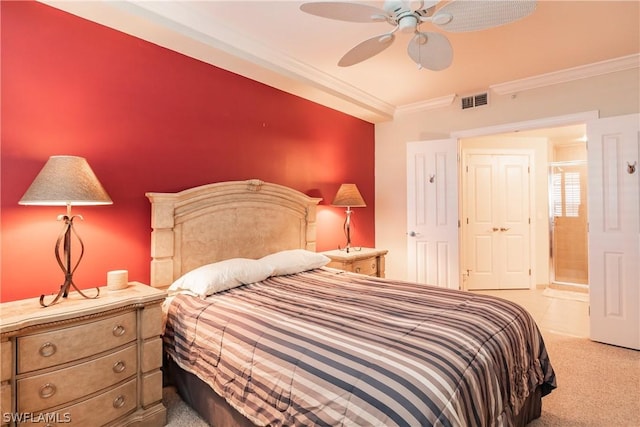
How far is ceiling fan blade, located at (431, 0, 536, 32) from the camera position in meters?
1.53

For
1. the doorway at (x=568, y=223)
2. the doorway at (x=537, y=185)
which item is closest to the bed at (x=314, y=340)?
the doorway at (x=537, y=185)

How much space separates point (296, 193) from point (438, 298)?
1.80 m

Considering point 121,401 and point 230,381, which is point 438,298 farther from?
point 121,401

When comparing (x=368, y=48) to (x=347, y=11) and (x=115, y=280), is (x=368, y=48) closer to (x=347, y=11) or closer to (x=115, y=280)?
(x=347, y=11)

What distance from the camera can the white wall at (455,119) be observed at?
124 inches

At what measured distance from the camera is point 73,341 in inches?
61.8

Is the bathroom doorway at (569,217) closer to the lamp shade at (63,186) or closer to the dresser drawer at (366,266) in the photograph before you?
the dresser drawer at (366,266)

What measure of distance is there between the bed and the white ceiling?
1138 millimetres

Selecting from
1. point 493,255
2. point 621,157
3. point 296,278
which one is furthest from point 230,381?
point 493,255

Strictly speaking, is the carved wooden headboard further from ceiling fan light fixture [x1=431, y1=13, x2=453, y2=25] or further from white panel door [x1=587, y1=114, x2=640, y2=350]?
white panel door [x1=587, y1=114, x2=640, y2=350]

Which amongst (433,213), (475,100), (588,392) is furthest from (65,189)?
(475,100)

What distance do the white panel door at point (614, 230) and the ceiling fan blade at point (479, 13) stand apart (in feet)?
7.53

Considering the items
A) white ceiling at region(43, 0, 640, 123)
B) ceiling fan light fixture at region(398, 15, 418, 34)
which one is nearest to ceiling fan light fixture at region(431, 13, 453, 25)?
ceiling fan light fixture at region(398, 15, 418, 34)

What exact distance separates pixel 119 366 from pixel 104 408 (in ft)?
0.66
